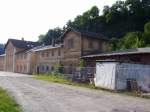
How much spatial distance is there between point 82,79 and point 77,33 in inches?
565

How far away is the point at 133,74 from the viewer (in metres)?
26.5

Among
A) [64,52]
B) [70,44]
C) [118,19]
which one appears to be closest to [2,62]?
[118,19]

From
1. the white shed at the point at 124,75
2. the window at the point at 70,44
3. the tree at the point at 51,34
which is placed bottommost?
the white shed at the point at 124,75

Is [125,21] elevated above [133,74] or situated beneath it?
elevated above

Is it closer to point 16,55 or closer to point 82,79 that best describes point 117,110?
point 82,79

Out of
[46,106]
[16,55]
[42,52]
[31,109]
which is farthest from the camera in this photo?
[16,55]

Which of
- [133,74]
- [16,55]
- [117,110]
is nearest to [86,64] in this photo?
[133,74]

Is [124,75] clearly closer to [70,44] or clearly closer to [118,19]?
[70,44]

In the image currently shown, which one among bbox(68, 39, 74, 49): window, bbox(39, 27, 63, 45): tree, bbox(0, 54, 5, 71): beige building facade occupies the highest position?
bbox(39, 27, 63, 45): tree

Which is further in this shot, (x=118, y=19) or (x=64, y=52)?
(x=118, y=19)

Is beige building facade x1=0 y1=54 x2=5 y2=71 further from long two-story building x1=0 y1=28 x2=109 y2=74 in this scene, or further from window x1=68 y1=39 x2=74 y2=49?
window x1=68 y1=39 x2=74 y2=49

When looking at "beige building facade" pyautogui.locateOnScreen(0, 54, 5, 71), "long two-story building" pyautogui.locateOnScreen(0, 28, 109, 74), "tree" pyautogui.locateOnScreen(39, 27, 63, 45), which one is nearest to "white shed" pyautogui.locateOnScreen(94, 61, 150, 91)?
"long two-story building" pyautogui.locateOnScreen(0, 28, 109, 74)

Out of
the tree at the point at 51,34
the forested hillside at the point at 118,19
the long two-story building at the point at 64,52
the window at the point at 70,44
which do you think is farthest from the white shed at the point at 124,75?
the tree at the point at 51,34

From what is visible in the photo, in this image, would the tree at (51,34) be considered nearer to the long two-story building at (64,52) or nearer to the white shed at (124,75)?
the long two-story building at (64,52)
